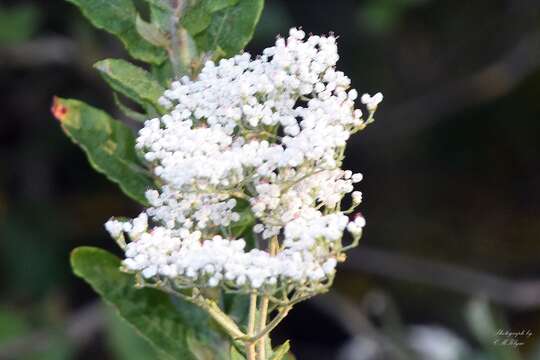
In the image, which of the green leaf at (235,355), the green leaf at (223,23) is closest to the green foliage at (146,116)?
the green leaf at (223,23)

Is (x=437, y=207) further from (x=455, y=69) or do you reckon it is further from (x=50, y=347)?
(x=50, y=347)

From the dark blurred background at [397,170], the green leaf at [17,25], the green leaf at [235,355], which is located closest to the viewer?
the green leaf at [235,355]

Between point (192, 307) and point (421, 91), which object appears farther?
point (421, 91)

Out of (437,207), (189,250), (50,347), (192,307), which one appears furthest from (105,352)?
(189,250)

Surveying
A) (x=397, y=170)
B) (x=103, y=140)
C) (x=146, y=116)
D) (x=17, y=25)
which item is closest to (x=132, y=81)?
(x=146, y=116)

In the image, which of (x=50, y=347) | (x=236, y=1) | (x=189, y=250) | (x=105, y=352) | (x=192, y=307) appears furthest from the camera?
(x=105, y=352)

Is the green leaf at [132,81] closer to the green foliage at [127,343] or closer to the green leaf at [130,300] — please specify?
the green leaf at [130,300]

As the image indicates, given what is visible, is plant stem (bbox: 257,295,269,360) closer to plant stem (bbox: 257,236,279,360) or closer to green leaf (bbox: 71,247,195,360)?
plant stem (bbox: 257,236,279,360)
